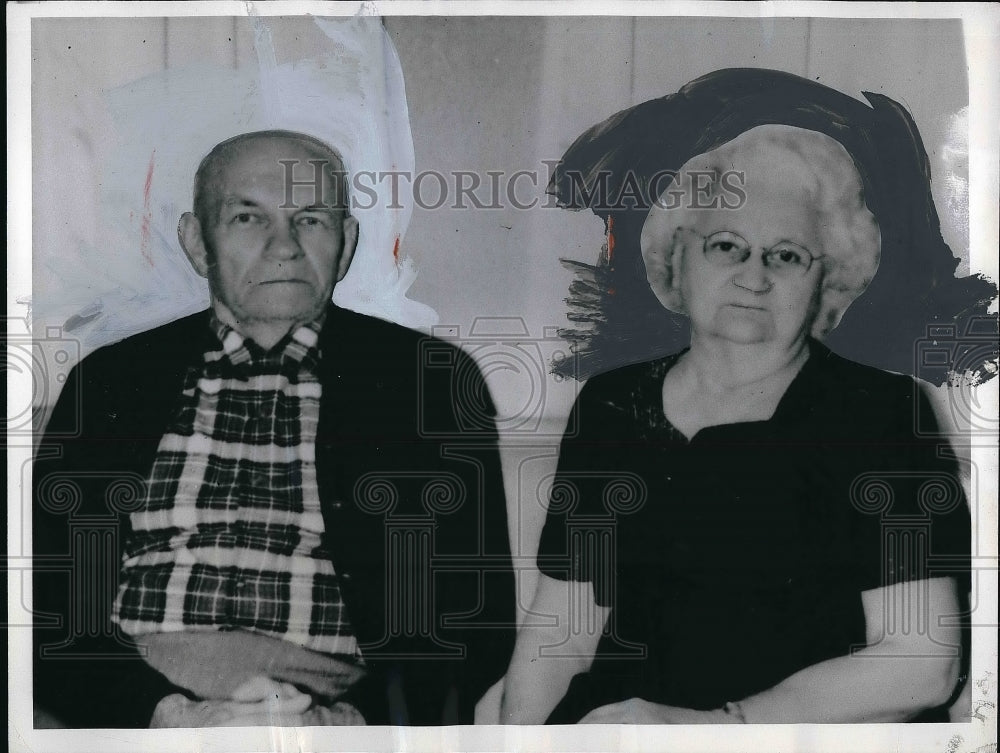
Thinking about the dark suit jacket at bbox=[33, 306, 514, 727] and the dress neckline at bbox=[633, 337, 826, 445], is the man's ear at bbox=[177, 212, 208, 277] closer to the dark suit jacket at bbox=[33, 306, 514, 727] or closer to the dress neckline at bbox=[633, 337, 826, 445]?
the dark suit jacket at bbox=[33, 306, 514, 727]

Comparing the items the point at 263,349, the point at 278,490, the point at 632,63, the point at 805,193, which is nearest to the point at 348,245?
the point at 263,349

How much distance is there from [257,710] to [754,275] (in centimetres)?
139

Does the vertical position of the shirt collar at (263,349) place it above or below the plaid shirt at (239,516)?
above

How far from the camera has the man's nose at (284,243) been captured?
1558 mm

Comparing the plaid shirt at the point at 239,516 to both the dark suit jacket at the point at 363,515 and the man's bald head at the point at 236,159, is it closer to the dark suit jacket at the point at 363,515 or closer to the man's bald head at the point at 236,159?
the dark suit jacket at the point at 363,515

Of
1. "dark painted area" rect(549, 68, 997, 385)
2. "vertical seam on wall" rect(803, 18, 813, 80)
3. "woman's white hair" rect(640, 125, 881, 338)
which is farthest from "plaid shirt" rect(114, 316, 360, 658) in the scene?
"vertical seam on wall" rect(803, 18, 813, 80)

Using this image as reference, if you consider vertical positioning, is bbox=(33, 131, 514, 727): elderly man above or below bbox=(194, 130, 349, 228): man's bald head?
below

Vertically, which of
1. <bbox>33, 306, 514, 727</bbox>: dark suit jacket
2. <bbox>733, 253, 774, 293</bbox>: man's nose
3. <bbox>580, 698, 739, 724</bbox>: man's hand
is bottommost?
<bbox>580, 698, 739, 724</bbox>: man's hand

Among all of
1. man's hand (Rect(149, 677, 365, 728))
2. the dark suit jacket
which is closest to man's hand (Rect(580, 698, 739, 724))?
the dark suit jacket

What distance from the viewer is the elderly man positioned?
1552 mm

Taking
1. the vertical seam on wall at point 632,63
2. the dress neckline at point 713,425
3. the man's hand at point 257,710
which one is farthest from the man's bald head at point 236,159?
the man's hand at point 257,710

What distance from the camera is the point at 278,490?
1.55 meters

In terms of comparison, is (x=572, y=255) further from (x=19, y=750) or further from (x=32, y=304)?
(x=19, y=750)

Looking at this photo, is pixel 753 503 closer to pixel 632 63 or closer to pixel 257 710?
pixel 632 63
